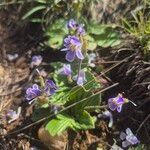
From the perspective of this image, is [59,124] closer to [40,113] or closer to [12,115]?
[40,113]

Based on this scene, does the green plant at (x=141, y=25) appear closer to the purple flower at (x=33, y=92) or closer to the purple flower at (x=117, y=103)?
the purple flower at (x=117, y=103)

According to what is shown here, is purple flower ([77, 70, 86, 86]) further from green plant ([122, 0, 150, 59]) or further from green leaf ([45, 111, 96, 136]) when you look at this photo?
green plant ([122, 0, 150, 59])

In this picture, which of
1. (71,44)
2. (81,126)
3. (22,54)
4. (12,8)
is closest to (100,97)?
(81,126)

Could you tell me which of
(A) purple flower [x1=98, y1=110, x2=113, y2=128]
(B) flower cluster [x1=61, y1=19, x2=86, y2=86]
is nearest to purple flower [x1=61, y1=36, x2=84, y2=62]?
(B) flower cluster [x1=61, y1=19, x2=86, y2=86]

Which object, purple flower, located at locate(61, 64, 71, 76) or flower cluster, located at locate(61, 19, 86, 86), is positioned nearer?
flower cluster, located at locate(61, 19, 86, 86)

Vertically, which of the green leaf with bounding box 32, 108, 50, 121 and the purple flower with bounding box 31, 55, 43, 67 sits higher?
the purple flower with bounding box 31, 55, 43, 67

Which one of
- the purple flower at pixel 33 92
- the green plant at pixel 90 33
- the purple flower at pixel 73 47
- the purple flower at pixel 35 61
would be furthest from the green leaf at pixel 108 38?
A: the purple flower at pixel 33 92

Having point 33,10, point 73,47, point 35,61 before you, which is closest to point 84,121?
point 73,47

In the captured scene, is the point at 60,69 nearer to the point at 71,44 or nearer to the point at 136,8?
the point at 71,44
